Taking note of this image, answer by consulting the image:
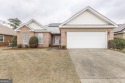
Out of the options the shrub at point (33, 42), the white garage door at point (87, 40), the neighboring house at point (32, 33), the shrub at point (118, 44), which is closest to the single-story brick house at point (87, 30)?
the white garage door at point (87, 40)

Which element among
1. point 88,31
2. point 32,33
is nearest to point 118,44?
point 88,31

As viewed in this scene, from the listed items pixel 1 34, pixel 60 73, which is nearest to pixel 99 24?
pixel 60 73

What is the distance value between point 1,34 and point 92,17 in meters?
19.6

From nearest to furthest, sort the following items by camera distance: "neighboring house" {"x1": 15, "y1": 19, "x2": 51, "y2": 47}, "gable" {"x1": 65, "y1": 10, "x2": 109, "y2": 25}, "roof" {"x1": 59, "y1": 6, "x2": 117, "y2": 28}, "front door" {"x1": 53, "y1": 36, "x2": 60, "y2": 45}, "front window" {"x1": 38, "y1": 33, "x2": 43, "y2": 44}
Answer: "roof" {"x1": 59, "y1": 6, "x2": 117, "y2": 28}
"gable" {"x1": 65, "y1": 10, "x2": 109, "y2": 25}
"neighboring house" {"x1": 15, "y1": 19, "x2": 51, "y2": 47}
"front window" {"x1": 38, "y1": 33, "x2": 43, "y2": 44}
"front door" {"x1": 53, "y1": 36, "x2": 60, "y2": 45}

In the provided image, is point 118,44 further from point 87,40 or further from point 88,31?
point 88,31

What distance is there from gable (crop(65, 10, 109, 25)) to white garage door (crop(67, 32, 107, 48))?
1.77 meters

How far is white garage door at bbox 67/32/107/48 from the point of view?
61.2 ft

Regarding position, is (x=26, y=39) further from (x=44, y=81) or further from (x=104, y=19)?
(x=44, y=81)

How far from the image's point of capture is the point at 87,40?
18.7 m

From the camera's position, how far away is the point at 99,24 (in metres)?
19.2

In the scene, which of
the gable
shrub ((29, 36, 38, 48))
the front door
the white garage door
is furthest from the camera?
the front door

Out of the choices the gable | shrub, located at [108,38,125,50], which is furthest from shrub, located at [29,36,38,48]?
shrub, located at [108,38,125,50]

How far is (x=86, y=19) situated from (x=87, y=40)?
327 cm

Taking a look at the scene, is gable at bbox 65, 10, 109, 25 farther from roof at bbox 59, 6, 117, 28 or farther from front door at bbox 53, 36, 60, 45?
front door at bbox 53, 36, 60, 45
